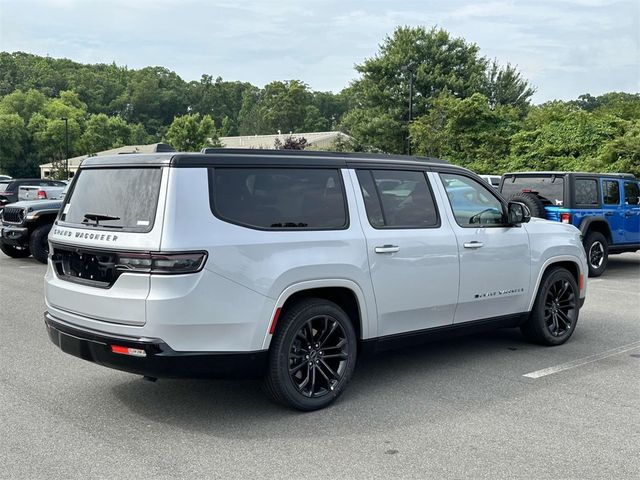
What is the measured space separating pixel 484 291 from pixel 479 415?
4.90ft

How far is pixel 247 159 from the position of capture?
470 cm

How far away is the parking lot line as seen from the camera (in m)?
5.86

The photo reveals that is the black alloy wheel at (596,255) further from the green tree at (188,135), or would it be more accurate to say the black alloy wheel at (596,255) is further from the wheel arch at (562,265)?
the green tree at (188,135)

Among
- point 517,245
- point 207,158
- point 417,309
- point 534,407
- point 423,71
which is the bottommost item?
point 534,407

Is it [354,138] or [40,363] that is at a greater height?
[354,138]

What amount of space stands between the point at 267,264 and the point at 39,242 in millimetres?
10549

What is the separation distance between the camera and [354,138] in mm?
52812

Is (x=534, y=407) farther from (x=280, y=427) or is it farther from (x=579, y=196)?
(x=579, y=196)

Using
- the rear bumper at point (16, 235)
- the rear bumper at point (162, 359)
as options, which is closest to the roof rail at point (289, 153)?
the rear bumper at point (162, 359)

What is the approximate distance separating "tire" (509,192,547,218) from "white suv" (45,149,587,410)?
5.64 metres

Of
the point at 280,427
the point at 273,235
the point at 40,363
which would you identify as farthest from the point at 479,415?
the point at 40,363

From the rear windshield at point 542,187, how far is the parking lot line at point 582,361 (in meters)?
5.16

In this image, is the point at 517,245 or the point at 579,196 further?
the point at 579,196

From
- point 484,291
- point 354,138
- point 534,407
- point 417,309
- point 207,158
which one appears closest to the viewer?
point 207,158
